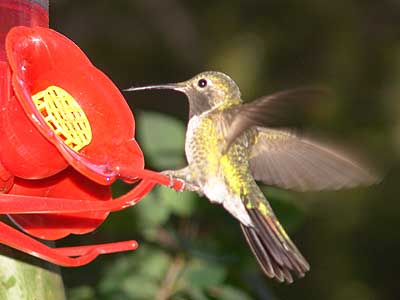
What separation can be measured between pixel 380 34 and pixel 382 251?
69.1 inches

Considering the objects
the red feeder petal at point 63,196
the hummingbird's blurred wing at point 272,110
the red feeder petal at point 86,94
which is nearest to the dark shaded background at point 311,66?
the hummingbird's blurred wing at point 272,110

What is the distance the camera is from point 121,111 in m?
3.04

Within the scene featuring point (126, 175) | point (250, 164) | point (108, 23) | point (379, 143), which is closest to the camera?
point (126, 175)

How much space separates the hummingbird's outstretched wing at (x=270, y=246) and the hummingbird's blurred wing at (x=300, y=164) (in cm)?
12

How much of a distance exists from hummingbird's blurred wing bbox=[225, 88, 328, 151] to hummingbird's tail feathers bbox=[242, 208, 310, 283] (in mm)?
381

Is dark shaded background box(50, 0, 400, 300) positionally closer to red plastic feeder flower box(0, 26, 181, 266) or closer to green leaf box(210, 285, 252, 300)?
green leaf box(210, 285, 252, 300)

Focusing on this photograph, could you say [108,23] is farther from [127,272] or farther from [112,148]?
[112,148]

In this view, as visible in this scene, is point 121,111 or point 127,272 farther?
point 127,272

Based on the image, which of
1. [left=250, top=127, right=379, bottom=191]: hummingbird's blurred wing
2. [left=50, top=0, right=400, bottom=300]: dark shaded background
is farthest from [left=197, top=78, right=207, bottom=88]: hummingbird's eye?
[left=50, top=0, right=400, bottom=300]: dark shaded background

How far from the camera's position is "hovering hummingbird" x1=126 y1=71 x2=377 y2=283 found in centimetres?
362

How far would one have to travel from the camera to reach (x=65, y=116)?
10.1ft

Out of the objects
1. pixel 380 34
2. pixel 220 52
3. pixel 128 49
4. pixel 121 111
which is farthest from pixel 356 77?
pixel 121 111

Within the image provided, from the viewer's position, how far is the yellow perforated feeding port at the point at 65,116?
120 inches

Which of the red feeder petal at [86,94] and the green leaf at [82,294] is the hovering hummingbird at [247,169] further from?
the green leaf at [82,294]
